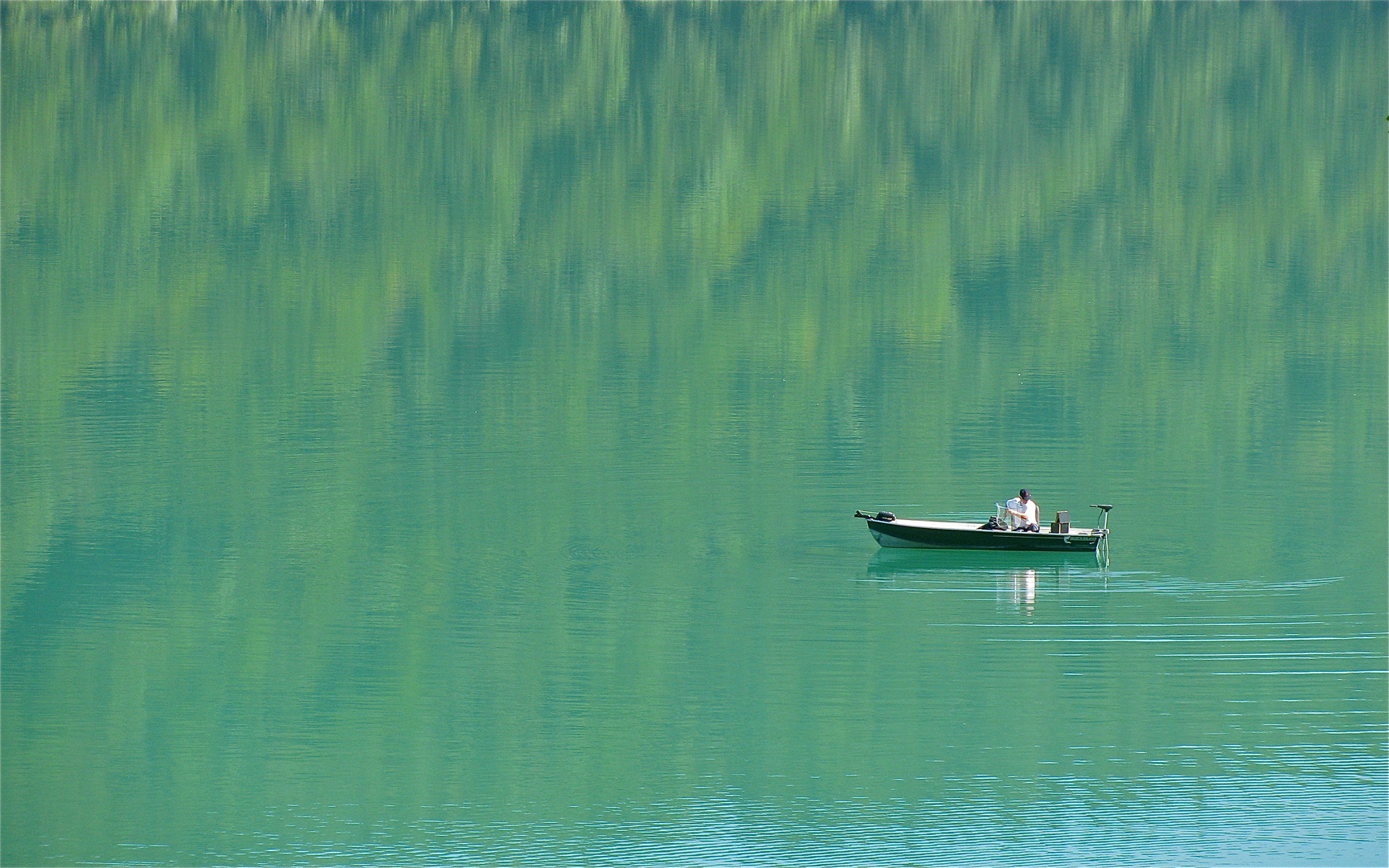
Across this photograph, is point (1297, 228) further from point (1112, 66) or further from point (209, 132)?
point (209, 132)

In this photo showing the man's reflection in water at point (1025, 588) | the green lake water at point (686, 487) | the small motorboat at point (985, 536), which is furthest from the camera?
the small motorboat at point (985, 536)

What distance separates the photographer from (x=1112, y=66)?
86250 millimetres

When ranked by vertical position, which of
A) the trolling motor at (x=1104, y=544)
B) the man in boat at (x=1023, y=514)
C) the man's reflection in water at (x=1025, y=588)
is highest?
the man in boat at (x=1023, y=514)

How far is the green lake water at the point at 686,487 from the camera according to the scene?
65.9 feet

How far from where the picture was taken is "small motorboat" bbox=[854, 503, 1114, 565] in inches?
1045

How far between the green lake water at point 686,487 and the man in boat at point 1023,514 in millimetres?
614

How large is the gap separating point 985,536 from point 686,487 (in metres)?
5.92

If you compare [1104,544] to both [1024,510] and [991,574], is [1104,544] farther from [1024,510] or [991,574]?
[991,574]

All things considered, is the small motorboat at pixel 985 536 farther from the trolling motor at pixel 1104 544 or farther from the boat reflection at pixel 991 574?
the boat reflection at pixel 991 574

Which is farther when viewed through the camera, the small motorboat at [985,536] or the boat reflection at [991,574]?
the small motorboat at [985,536]

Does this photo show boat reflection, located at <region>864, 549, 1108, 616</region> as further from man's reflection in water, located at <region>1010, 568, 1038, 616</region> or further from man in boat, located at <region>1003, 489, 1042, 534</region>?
man in boat, located at <region>1003, 489, 1042, 534</region>

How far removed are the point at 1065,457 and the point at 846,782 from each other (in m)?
13.6

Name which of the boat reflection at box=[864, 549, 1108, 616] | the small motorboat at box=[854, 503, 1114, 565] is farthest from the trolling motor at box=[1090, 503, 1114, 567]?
the boat reflection at box=[864, 549, 1108, 616]

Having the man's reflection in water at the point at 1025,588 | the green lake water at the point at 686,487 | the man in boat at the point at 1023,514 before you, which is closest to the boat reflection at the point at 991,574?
the man's reflection in water at the point at 1025,588
